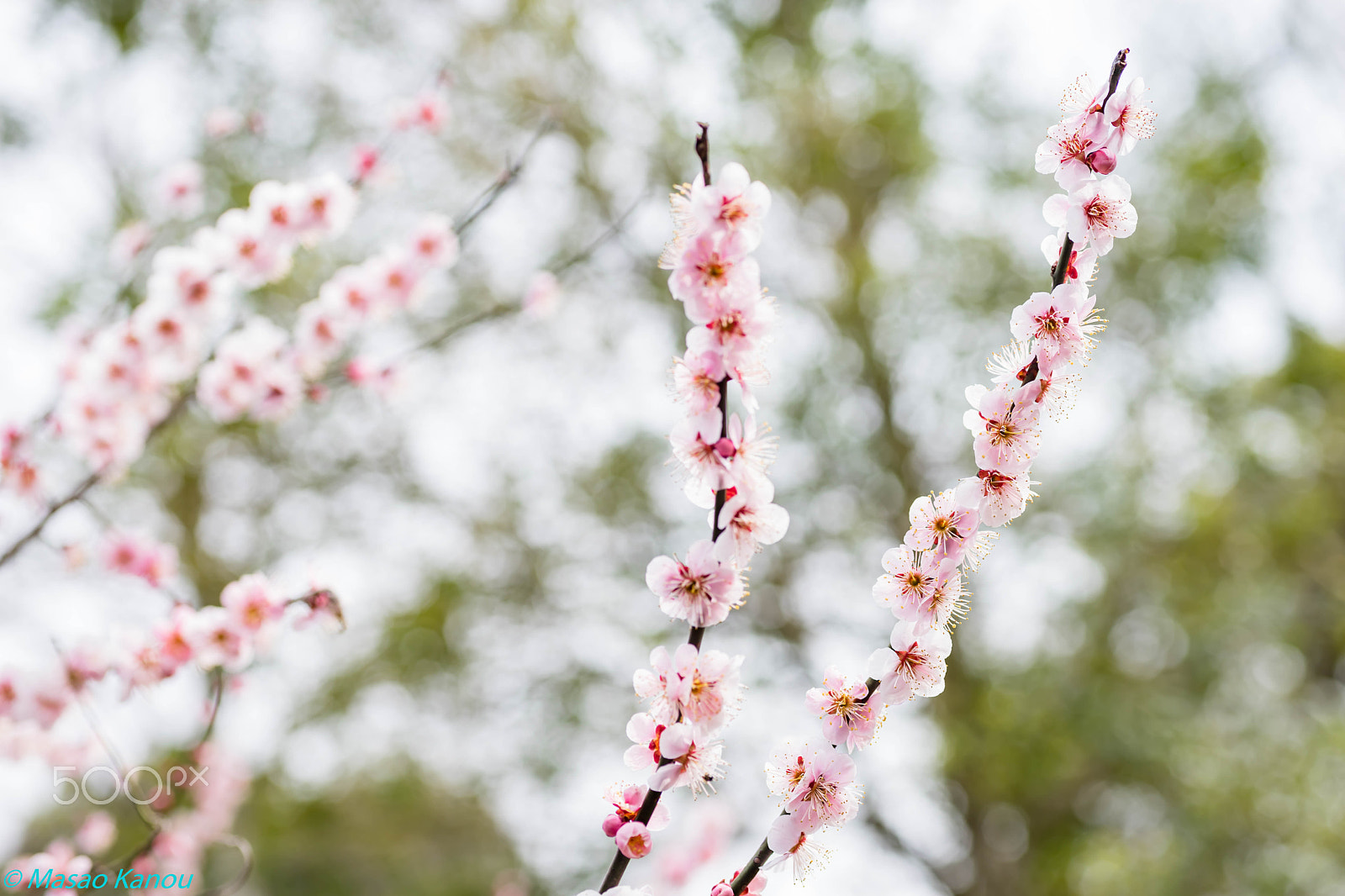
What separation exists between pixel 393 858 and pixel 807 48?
18.3ft

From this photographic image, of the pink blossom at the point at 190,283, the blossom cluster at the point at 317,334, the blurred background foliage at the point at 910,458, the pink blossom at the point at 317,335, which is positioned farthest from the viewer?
the blurred background foliage at the point at 910,458

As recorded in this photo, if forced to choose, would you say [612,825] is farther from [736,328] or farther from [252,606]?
[252,606]

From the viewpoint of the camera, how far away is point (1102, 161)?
0.81 meters

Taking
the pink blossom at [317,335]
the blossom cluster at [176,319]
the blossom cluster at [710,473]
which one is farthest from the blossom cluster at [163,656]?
the blossom cluster at [710,473]

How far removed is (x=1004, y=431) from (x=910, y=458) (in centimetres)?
393

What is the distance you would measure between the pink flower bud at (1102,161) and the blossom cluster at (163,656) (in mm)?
1411

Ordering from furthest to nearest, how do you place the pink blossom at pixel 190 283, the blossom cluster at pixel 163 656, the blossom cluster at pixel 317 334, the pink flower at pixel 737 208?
the blossom cluster at pixel 317 334, the pink blossom at pixel 190 283, the blossom cluster at pixel 163 656, the pink flower at pixel 737 208

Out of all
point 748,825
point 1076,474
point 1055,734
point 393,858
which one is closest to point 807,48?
point 1076,474

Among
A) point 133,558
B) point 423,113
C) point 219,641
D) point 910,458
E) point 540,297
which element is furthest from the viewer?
point 910,458

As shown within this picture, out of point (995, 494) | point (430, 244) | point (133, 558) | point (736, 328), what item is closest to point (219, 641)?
point (133, 558)

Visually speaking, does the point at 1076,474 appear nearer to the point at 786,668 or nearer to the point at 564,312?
the point at 786,668

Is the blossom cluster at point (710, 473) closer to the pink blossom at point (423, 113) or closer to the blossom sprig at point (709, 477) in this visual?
the blossom sprig at point (709, 477)

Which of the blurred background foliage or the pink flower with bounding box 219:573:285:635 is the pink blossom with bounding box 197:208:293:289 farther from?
the blurred background foliage

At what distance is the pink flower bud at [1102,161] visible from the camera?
804 millimetres
